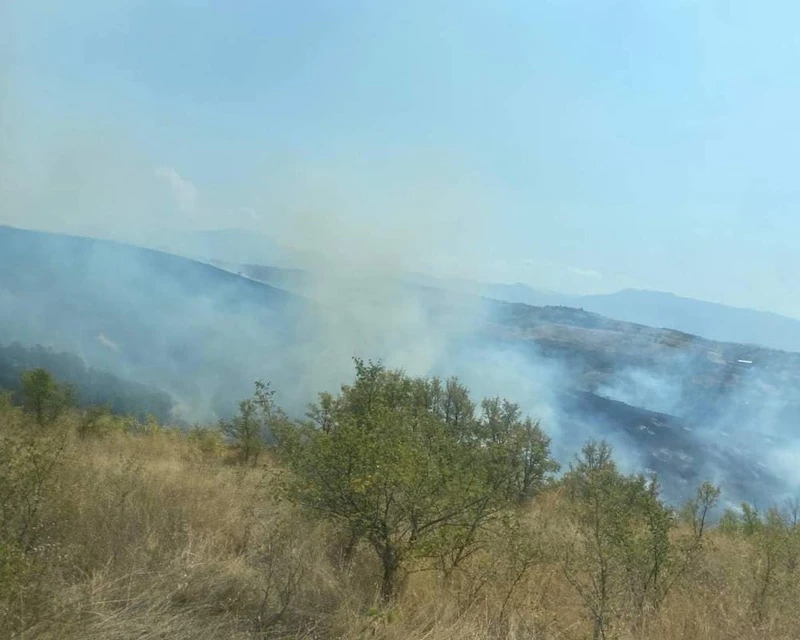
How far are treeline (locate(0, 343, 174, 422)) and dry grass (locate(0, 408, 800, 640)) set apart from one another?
1470cm

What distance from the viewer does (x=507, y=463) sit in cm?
439

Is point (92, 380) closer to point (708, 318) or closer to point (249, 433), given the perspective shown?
point (249, 433)

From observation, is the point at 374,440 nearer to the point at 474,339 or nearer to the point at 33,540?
the point at 33,540

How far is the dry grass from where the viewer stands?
2871mm

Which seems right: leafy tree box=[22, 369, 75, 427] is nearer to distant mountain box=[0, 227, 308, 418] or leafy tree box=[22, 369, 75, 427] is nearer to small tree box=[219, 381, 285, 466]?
small tree box=[219, 381, 285, 466]

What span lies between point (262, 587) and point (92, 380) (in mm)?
20394

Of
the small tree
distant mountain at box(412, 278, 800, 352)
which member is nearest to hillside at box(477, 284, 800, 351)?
distant mountain at box(412, 278, 800, 352)

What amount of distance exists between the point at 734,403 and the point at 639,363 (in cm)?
644

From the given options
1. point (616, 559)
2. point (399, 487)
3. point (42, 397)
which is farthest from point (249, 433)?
point (616, 559)

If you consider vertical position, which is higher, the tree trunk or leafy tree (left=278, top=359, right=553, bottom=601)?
leafy tree (left=278, top=359, right=553, bottom=601)

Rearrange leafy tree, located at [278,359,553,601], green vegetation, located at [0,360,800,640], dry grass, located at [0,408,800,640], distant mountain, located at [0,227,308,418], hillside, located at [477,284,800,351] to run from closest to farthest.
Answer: dry grass, located at [0,408,800,640]
green vegetation, located at [0,360,800,640]
leafy tree, located at [278,359,553,601]
distant mountain, located at [0,227,308,418]
hillside, located at [477,284,800,351]

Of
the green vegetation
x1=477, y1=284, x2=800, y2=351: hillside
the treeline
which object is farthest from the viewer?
x1=477, y1=284, x2=800, y2=351: hillside

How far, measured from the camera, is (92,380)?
67.7 ft

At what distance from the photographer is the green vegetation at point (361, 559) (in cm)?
304
